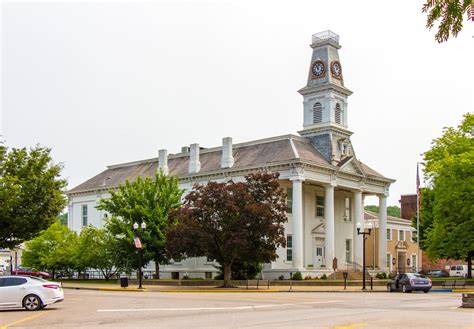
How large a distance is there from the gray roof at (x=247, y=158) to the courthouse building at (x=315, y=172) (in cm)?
11

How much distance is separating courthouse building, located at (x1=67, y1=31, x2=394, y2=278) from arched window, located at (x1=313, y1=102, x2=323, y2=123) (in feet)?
0.32

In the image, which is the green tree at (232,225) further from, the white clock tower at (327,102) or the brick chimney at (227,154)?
the white clock tower at (327,102)

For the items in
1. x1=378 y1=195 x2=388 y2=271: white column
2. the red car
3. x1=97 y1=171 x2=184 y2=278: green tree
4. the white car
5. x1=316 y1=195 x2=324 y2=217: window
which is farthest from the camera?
x1=378 y1=195 x2=388 y2=271: white column

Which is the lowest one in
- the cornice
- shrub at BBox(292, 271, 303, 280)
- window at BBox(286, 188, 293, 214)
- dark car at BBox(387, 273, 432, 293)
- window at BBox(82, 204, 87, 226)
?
shrub at BBox(292, 271, 303, 280)

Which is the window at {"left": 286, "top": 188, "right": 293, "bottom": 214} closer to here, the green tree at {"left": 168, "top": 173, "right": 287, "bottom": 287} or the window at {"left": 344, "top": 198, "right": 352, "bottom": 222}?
the window at {"left": 344, "top": 198, "right": 352, "bottom": 222}

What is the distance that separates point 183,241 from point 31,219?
11.8 metres

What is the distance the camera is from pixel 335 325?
18062 mm

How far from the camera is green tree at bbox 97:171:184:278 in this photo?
56625 millimetres

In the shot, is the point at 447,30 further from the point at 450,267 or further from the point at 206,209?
the point at 450,267

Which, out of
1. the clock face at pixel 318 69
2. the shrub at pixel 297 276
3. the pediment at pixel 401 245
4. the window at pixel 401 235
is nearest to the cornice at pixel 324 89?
the clock face at pixel 318 69

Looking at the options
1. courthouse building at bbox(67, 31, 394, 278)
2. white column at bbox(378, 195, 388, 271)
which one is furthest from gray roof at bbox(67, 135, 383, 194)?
white column at bbox(378, 195, 388, 271)

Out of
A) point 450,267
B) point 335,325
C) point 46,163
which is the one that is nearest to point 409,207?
point 450,267

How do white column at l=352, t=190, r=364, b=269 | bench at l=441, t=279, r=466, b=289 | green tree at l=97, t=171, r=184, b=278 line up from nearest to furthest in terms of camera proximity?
bench at l=441, t=279, r=466, b=289 → green tree at l=97, t=171, r=184, b=278 → white column at l=352, t=190, r=364, b=269

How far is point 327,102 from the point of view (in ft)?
210
